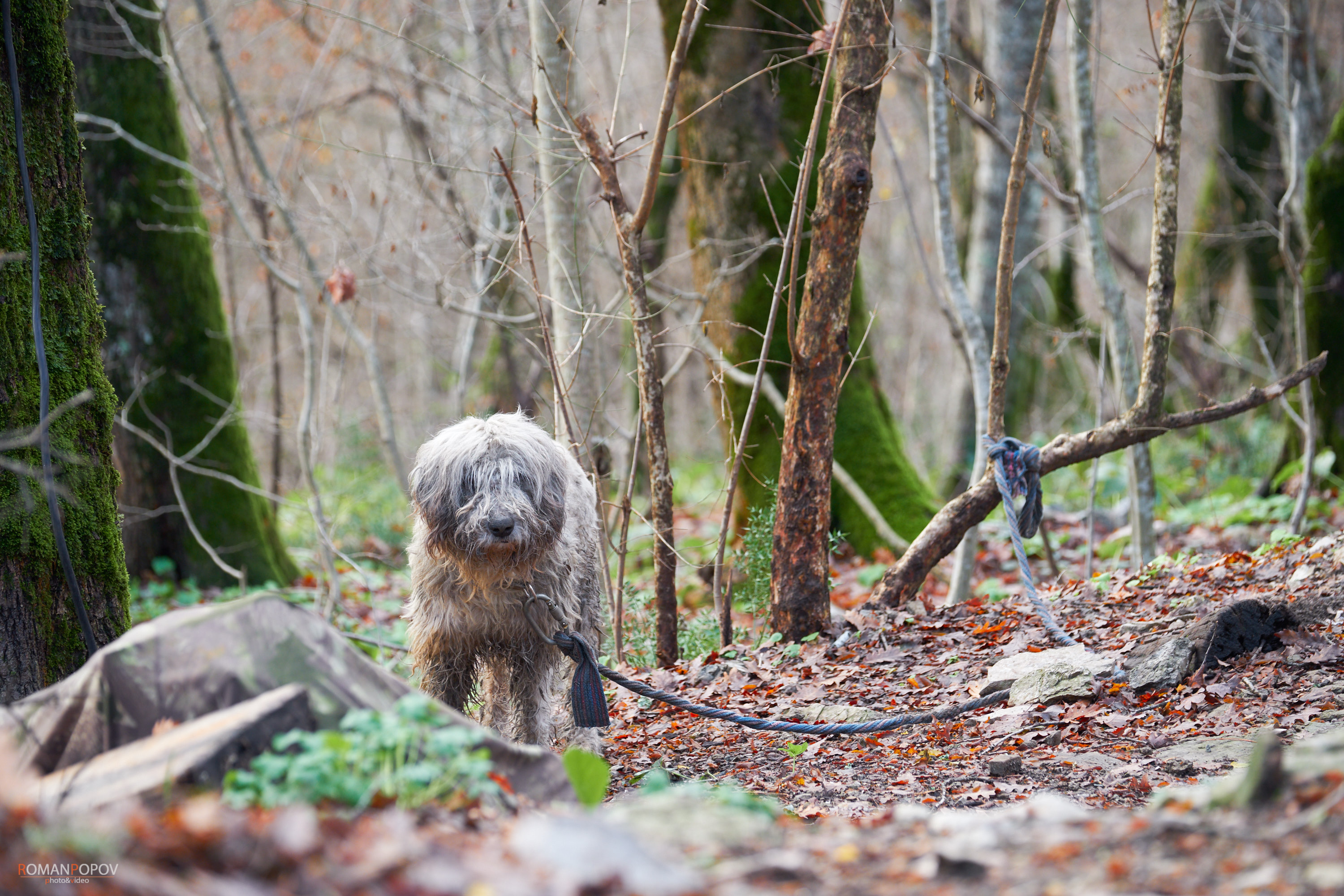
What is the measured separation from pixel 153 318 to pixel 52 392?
609cm

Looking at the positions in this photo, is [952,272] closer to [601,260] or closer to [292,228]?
[292,228]

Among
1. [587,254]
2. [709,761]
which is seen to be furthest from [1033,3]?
[709,761]

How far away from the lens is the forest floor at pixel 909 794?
6.98 ft

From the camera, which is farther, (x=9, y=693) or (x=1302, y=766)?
(x=9, y=693)

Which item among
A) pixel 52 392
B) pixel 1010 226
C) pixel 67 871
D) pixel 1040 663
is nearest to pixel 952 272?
pixel 1010 226

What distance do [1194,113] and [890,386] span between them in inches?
314

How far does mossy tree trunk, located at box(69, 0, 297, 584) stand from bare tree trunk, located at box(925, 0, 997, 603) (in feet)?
21.4

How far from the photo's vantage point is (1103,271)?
7.31 metres

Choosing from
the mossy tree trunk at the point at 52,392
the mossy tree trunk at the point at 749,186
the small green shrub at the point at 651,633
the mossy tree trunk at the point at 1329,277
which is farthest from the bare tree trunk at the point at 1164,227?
the mossy tree trunk at the point at 52,392

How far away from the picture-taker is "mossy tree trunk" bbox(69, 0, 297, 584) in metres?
9.41

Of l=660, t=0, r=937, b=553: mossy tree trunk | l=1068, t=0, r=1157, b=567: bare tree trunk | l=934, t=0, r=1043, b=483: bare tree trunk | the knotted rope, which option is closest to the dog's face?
the knotted rope

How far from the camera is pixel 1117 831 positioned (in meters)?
2.46

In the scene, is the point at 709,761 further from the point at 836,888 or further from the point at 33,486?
the point at 33,486

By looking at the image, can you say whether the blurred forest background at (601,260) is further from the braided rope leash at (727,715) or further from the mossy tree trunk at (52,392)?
the braided rope leash at (727,715)
